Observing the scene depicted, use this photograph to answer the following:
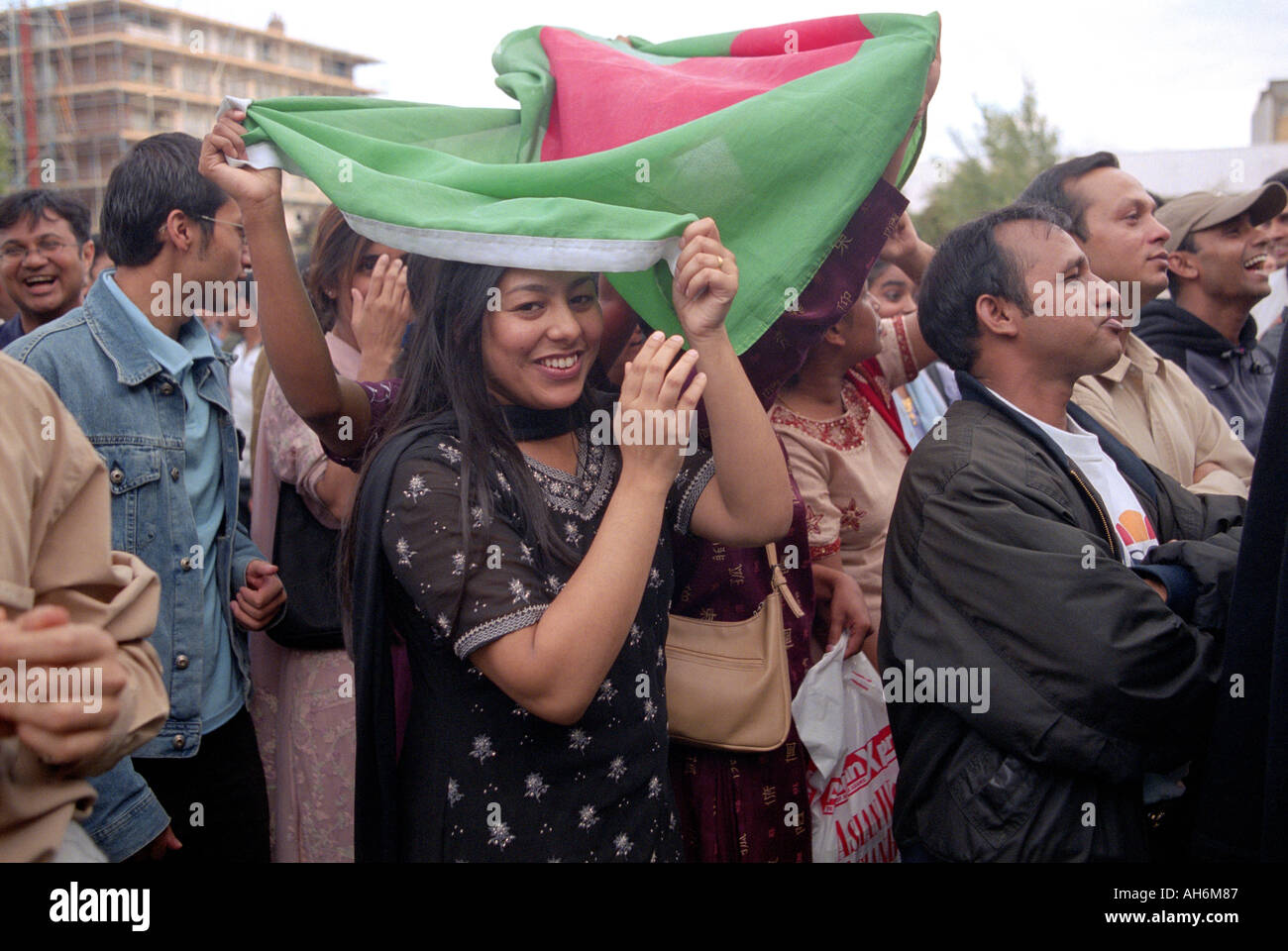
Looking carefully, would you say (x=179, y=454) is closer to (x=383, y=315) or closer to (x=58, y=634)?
(x=383, y=315)

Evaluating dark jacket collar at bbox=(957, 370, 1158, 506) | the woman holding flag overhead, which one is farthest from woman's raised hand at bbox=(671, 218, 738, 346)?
dark jacket collar at bbox=(957, 370, 1158, 506)

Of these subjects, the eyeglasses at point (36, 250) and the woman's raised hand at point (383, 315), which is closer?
the woman's raised hand at point (383, 315)

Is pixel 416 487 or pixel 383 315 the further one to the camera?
pixel 383 315

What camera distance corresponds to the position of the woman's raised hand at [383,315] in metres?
2.63

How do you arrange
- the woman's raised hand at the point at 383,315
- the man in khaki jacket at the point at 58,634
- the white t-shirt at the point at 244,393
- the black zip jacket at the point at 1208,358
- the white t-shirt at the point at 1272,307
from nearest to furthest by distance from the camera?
the man in khaki jacket at the point at 58,634, the woman's raised hand at the point at 383,315, the black zip jacket at the point at 1208,358, the white t-shirt at the point at 244,393, the white t-shirt at the point at 1272,307

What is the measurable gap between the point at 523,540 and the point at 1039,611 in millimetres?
996

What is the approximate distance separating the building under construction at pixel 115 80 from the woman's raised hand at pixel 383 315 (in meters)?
19.8

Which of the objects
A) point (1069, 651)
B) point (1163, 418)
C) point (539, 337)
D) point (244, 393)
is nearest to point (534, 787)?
point (539, 337)

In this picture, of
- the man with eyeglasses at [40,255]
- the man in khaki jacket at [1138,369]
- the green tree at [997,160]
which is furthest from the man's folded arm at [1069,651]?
the green tree at [997,160]

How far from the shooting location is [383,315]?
263 cm

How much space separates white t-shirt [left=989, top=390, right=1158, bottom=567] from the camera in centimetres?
227

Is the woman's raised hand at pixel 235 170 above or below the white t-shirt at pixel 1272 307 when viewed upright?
above

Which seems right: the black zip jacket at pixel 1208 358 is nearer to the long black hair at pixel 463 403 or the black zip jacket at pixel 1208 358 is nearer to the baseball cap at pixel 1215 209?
the baseball cap at pixel 1215 209
